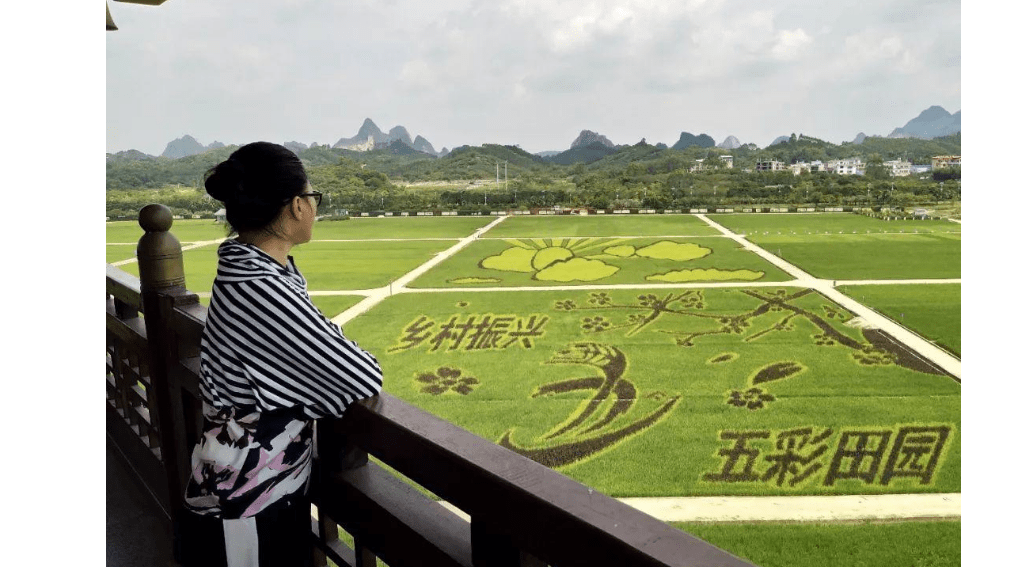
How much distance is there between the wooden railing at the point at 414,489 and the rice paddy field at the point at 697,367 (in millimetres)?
3087

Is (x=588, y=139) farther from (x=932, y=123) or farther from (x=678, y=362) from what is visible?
(x=678, y=362)

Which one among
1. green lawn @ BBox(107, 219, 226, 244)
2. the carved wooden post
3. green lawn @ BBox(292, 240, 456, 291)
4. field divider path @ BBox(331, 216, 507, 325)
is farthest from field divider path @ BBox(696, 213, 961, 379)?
green lawn @ BBox(107, 219, 226, 244)

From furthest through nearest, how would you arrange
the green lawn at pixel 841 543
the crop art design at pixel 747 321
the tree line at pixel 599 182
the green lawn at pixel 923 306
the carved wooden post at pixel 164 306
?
the tree line at pixel 599 182 → the green lawn at pixel 923 306 → the crop art design at pixel 747 321 → the green lawn at pixel 841 543 → the carved wooden post at pixel 164 306

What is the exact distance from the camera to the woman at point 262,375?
694mm

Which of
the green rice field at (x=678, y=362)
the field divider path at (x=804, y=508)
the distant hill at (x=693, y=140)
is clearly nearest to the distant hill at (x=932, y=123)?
the distant hill at (x=693, y=140)

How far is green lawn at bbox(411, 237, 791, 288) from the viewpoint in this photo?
11.9m

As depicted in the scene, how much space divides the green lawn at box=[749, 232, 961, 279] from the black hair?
12.5m

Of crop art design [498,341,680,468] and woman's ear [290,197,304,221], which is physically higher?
woman's ear [290,197,304,221]

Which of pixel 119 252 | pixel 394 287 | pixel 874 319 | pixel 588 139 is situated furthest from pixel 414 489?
pixel 588 139

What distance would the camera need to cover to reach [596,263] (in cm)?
1365

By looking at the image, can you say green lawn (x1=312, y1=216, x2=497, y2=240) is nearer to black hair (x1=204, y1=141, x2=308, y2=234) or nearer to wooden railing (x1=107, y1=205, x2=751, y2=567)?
wooden railing (x1=107, y1=205, x2=751, y2=567)

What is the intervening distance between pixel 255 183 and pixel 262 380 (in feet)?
0.70

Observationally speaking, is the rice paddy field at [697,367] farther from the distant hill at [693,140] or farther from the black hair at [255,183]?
the distant hill at [693,140]

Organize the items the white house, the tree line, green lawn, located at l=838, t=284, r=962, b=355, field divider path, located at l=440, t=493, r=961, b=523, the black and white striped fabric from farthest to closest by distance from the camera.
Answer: the white house → the tree line → green lawn, located at l=838, t=284, r=962, b=355 → field divider path, located at l=440, t=493, r=961, b=523 → the black and white striped fabric
